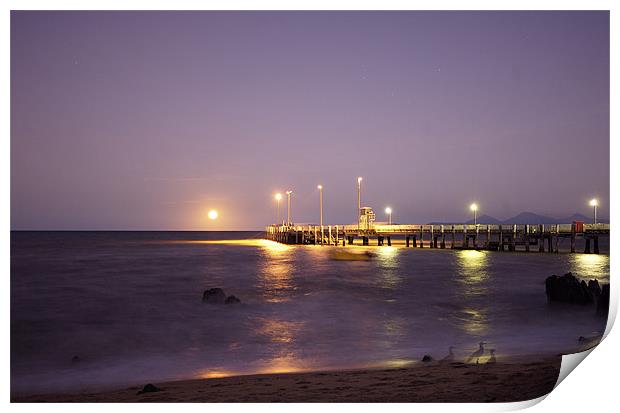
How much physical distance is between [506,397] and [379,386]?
116 cm

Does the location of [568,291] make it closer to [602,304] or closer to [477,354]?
[602,304]

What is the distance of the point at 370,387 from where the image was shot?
18.9 ft

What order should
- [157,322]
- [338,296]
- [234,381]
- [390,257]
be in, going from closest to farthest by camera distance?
1. [234,381]
2. [157,322]
3. [338,296]
4. [390,257]

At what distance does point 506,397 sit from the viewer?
5.50m

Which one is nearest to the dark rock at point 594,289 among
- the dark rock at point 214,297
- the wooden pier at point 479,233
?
the dark rock at point 214,297

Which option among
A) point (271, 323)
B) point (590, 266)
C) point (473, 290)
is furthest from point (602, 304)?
point (590, 266)

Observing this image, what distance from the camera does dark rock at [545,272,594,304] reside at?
1027 centimetres

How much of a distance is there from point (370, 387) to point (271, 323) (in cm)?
426

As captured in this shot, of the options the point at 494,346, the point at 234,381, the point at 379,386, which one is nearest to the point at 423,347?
the point at 494,346

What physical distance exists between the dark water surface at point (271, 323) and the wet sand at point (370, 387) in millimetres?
578

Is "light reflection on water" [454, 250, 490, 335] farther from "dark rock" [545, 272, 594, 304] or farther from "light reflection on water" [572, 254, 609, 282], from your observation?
"light reflection on water" [572, 254, 609, 282]

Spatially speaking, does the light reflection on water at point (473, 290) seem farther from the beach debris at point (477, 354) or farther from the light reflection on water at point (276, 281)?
the light reflection on water at point (276, 281)

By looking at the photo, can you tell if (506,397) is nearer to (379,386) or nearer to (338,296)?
(379,386)
